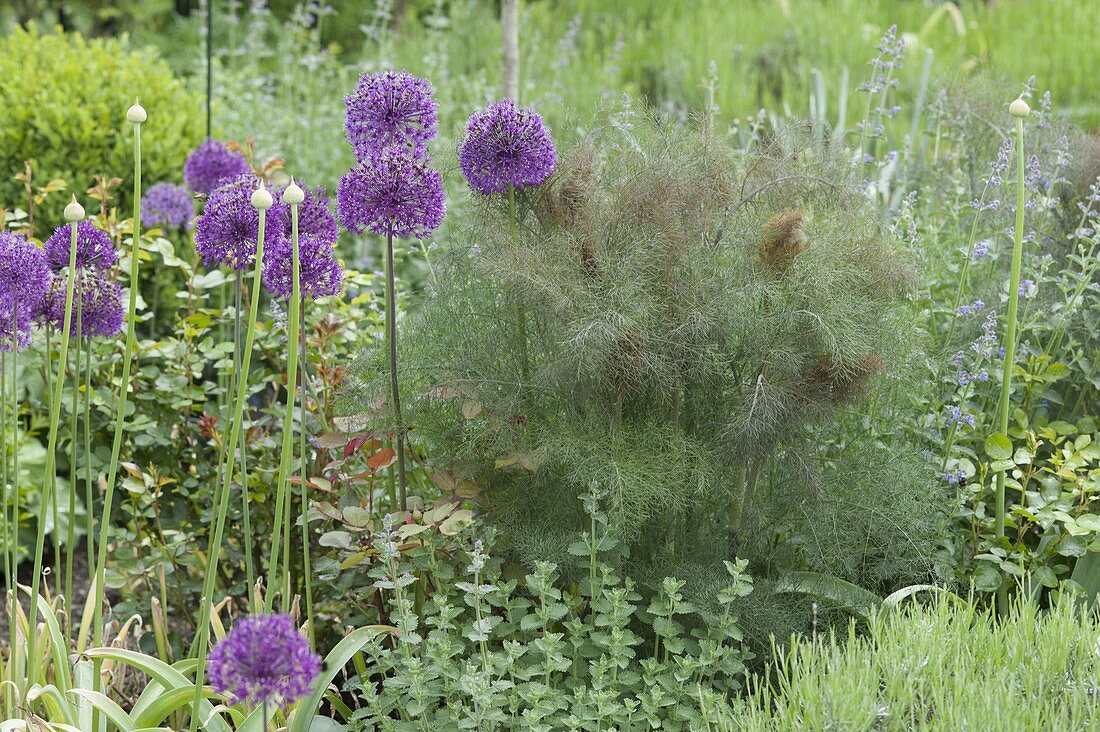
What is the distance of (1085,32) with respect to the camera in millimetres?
7918

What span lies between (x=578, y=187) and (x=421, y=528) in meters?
0.71

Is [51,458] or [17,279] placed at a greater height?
[17,279]

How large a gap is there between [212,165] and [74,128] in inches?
39.2

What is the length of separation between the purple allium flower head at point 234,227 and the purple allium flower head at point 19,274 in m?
0.27

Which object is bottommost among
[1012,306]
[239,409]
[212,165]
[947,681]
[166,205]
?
[947,681]

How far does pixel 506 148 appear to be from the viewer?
2.11m

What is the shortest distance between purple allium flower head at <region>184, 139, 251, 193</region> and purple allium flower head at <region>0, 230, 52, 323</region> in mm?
1373

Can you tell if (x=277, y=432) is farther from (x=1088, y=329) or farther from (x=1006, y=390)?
(x=1088, y=329)

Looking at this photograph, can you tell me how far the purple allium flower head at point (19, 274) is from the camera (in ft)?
6.54

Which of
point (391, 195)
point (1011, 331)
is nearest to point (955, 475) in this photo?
point (1011, 331)

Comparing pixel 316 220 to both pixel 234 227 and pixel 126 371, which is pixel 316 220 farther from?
pixel 126 371

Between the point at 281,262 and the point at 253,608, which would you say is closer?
the point at 281,262

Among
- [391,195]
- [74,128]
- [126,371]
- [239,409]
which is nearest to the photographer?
[239,409]

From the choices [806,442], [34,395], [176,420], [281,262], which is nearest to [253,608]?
[281,262]
